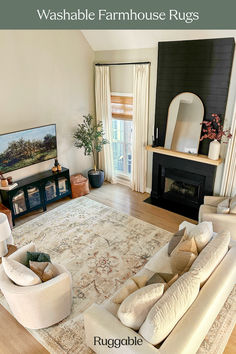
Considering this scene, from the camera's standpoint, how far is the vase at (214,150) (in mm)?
4520

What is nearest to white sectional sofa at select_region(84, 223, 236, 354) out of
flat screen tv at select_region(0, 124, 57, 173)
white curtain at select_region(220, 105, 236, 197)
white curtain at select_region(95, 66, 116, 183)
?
white curtain at select_region(220, 105, 236, 197)

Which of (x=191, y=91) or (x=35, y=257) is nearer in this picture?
(x=35, y=257)

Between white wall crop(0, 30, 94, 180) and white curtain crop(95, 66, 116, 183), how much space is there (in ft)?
0.62

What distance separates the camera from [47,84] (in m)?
5.21

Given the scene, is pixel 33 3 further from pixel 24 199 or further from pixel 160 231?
pixel 160 231

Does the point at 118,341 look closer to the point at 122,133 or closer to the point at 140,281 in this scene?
the point at 140,281

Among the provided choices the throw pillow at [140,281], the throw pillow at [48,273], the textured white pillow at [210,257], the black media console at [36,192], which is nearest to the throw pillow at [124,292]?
the throw pillow at [140,281]

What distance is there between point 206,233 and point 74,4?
367 cm

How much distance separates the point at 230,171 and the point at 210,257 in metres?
2.21

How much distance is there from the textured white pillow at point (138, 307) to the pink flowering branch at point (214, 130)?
299 cm

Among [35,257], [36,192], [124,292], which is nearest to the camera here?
[124,292]

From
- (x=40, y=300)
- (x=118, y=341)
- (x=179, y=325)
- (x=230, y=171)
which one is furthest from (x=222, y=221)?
(x=40, y=300)

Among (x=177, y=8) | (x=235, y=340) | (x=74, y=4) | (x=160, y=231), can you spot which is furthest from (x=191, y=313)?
(x=74, y=4)

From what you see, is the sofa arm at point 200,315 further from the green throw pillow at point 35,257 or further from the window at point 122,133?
the window at point 122,133
